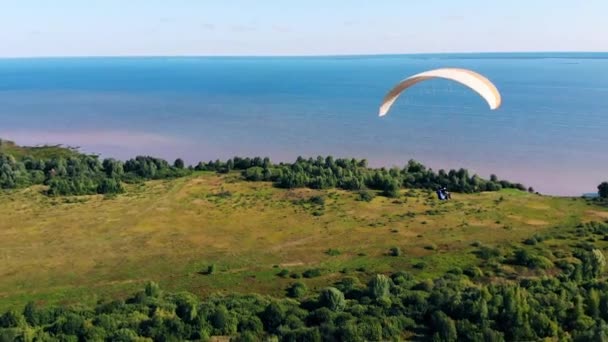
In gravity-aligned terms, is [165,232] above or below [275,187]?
below

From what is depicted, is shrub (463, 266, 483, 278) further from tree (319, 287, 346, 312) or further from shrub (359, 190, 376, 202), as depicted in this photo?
shrub (359, 190, 376, 202)

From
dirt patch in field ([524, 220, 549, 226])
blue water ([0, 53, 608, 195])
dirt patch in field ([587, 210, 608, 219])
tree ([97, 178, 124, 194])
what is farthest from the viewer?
blue water ([0, 53, 608, 195])

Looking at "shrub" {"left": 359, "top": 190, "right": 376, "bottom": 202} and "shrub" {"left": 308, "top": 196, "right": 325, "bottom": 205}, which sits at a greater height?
"shrub" {"left": 359, "top": 190, "right": 376, "bottom": 202}

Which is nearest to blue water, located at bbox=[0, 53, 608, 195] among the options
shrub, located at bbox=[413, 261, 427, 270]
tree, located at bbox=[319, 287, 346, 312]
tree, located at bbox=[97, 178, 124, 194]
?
tree, located at bbox=[97, 178, 124, 194]

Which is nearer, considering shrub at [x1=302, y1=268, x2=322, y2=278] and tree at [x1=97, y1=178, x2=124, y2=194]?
shrub at [x1=302, y1=268, x2=322, y2=278]

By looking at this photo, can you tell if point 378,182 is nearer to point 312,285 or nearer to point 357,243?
point 357,243

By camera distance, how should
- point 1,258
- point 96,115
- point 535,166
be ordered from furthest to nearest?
point 96,115 < point 535,166 < point 1,258

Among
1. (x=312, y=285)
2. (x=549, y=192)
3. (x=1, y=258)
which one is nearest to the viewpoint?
(x=312, y=285)

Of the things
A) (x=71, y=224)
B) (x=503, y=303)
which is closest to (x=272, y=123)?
(x=71, y=224)
